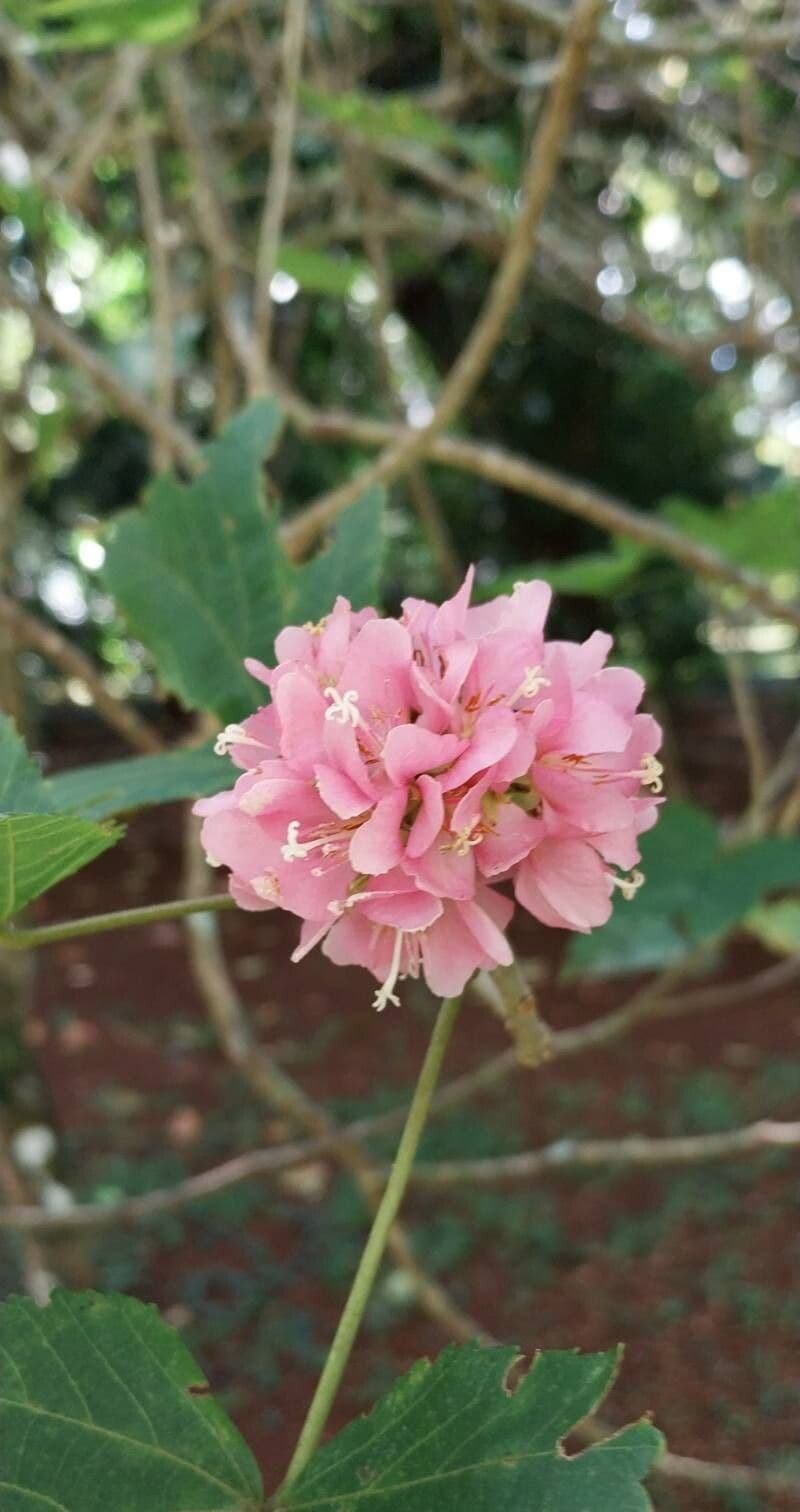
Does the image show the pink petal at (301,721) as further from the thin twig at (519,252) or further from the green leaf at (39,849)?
the thin twig at (519,252)

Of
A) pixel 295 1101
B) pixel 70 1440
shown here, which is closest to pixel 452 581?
pixel 295 1101

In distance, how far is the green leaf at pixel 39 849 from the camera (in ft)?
1.85

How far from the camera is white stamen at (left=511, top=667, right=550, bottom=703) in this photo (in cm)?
53

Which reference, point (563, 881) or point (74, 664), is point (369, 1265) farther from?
point (74, 664)

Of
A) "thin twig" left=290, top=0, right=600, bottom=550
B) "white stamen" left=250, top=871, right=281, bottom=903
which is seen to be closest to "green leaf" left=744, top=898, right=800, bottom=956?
"thin twig" left=290, top=0, right=600, bottom=550

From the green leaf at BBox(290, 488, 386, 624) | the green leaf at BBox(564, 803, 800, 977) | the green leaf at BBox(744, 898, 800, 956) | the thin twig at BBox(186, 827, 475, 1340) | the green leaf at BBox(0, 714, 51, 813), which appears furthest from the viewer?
the green leaf at BBox(744, 898, 800, 956)

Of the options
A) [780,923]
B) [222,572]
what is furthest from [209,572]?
[780,923]

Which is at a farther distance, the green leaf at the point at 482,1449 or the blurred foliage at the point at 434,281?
the blurred foliage at the point at 434,281

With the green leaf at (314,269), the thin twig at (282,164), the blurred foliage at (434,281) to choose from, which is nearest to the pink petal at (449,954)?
the blurred foliage at (434,281)

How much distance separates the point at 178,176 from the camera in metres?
2.89

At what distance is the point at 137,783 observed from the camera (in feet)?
2.41

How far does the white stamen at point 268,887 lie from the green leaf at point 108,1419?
0.63 ft

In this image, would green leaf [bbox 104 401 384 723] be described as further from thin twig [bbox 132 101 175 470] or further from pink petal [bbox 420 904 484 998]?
thin twig [bbox 132 101 175 470]

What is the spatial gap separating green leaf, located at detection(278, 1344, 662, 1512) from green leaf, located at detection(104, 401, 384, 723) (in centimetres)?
42
